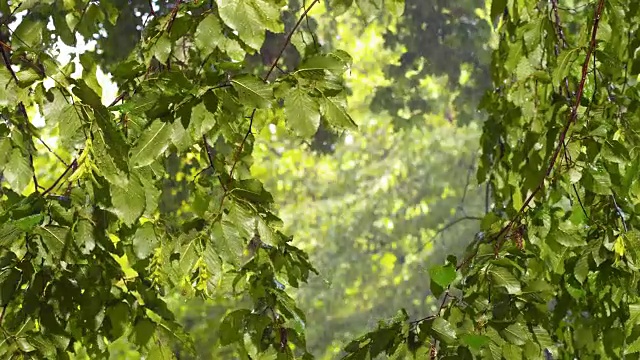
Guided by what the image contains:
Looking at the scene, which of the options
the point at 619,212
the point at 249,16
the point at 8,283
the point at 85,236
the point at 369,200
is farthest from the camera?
the point at 369,200

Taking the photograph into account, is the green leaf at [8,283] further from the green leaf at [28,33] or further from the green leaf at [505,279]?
the green leaf at [505,279]

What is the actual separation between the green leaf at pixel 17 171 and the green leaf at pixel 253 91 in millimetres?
433

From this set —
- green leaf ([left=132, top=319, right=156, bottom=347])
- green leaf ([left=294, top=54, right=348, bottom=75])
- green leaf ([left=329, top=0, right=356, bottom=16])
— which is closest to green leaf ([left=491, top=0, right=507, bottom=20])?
green leaf ([left=329, top=0, right=356, bottom=16])

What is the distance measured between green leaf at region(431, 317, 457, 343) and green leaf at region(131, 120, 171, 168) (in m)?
0.33

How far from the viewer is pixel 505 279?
880 mm

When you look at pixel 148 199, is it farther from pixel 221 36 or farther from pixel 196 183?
pixel 196 183

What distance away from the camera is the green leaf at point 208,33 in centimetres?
82

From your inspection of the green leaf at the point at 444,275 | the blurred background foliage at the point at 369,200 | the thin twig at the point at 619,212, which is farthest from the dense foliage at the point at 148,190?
the blurred background foliage at the point at 369,200

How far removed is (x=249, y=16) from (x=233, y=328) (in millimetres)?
506

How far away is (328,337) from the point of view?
6.13 metres

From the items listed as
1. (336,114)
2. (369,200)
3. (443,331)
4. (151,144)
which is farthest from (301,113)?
(369,200)

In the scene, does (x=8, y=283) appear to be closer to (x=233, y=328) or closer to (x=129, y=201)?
(x=129, y=201)

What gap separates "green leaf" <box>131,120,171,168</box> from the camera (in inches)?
28.7

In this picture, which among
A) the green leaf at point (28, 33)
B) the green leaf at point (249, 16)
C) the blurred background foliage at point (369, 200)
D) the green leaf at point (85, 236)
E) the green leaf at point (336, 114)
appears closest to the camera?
the green leaf at point (249, 16)
